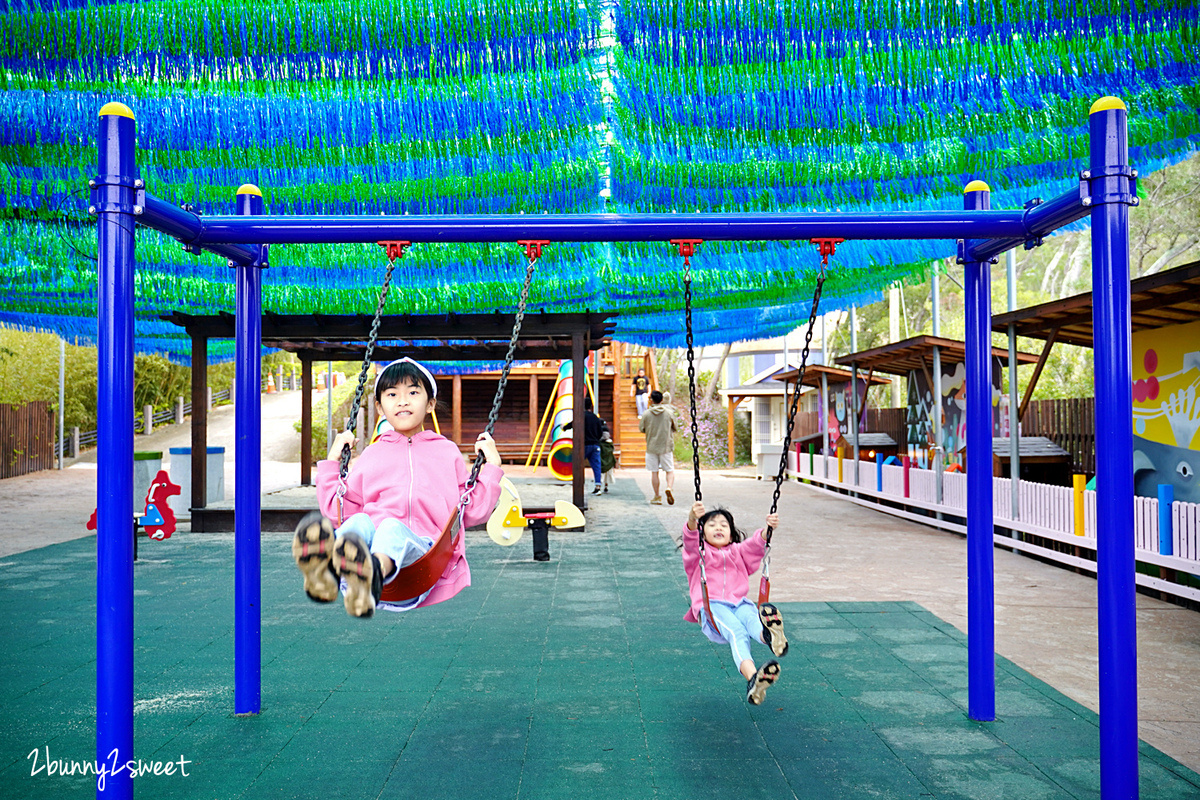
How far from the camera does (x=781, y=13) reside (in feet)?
14.6

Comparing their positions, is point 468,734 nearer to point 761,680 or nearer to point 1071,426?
point 761,680

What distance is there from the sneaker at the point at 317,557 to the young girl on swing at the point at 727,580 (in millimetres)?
1675

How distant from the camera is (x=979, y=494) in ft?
13.4

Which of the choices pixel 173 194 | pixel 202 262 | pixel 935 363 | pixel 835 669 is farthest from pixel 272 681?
pixel 935 363

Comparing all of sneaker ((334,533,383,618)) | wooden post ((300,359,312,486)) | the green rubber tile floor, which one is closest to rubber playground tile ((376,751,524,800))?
the green rubber tile floor

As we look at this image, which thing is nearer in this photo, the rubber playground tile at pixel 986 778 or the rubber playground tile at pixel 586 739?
the rubber playground tile at pixel 986 778

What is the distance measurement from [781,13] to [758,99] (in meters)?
0.79

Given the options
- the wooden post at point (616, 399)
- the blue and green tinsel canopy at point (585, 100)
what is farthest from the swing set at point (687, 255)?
the wooden post at point (616, 399)

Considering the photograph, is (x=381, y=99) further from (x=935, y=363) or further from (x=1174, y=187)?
(x=1174, y=187)

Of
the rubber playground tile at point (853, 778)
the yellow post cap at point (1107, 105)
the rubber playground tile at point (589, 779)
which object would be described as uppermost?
the yellow post cap at point (1107, 105)

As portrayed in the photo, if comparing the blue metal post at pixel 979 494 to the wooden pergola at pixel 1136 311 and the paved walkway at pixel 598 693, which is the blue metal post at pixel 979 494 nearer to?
the paved walkway at pixel 598 693

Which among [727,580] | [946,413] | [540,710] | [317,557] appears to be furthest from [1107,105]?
[946,413]

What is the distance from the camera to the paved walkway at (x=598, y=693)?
11.2 feet

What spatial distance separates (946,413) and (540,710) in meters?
10.5
